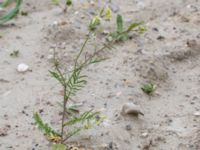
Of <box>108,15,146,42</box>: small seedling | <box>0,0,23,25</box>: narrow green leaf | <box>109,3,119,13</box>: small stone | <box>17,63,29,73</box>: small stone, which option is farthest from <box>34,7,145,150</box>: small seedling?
<box>109,3,119,13</box>: small stone

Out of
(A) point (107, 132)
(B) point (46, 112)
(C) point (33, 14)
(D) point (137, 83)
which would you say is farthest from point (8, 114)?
(C) point (33, 14)

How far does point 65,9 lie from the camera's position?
10.3ft

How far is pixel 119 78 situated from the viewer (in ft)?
8.22

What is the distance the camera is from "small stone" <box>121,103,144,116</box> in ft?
7.22

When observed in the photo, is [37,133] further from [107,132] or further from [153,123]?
[153,123]

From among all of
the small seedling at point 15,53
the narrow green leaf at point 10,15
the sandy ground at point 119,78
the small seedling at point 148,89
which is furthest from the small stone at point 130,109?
the narrow green leaf at point 10,15

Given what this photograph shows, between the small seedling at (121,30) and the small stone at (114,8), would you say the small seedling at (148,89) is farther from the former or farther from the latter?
the small stone at (114,8)

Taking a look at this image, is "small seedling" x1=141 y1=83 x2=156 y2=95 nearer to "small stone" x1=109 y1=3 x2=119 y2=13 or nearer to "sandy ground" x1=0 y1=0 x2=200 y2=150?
"sandy ground" x1=0 y1=0 x2=200 y2=150

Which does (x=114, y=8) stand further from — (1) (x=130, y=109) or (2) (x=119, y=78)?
(1) (x=130, y=109)

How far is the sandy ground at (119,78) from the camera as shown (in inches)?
83.4

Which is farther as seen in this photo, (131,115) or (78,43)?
(78,43)

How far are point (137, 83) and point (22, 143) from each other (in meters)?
0.65

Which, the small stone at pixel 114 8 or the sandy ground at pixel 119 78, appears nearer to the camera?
the sandy ground at pixel 119 78

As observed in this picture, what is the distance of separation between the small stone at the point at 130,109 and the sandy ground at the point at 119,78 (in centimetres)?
3
